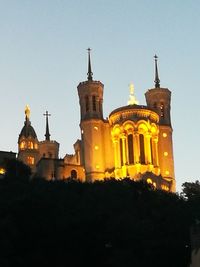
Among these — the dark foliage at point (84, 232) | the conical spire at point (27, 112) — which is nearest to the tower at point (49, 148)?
the conical spire at point (27, 112)

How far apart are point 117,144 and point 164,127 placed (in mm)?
9808

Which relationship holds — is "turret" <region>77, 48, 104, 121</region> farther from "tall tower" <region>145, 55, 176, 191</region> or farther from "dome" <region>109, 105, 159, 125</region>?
"tall tower" <region>145, 55, 176, 191</region>

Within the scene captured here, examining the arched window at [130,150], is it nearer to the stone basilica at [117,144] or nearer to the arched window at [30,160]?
the stone basilica at [117,144]

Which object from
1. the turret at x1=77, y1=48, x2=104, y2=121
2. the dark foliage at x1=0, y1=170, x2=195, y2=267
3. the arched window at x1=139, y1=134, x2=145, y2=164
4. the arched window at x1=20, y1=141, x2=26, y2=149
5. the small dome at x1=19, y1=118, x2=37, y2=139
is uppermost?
the turret at x1=77, y1=48, x2=104, y2=121

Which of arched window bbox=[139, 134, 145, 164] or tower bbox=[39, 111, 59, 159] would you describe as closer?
arched window bbox=[139, 134, 145, 164]

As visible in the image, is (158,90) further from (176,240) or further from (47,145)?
(176,240)

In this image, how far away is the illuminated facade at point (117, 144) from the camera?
337 ft

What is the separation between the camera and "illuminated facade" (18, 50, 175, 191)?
10278 cm

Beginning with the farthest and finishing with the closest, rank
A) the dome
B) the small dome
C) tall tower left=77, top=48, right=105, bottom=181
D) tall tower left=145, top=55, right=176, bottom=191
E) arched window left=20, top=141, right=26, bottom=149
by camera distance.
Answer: the small dome
arched window left=20, top=141, right=26, bottom=149
tall tower left=145, top=55, right=176, bottom=191
tall tower left=77, top=48, right=105, bottom=181
the dome

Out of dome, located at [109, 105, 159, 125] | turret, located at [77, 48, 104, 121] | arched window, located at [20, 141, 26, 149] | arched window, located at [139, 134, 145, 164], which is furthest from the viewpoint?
arched window, located at [20, 141, 26, 149]

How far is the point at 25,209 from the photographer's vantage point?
59938mm

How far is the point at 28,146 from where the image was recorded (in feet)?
370

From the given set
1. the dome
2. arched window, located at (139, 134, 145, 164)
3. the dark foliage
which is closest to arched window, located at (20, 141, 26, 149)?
the dome

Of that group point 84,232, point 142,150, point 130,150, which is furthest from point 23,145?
point 84,232
